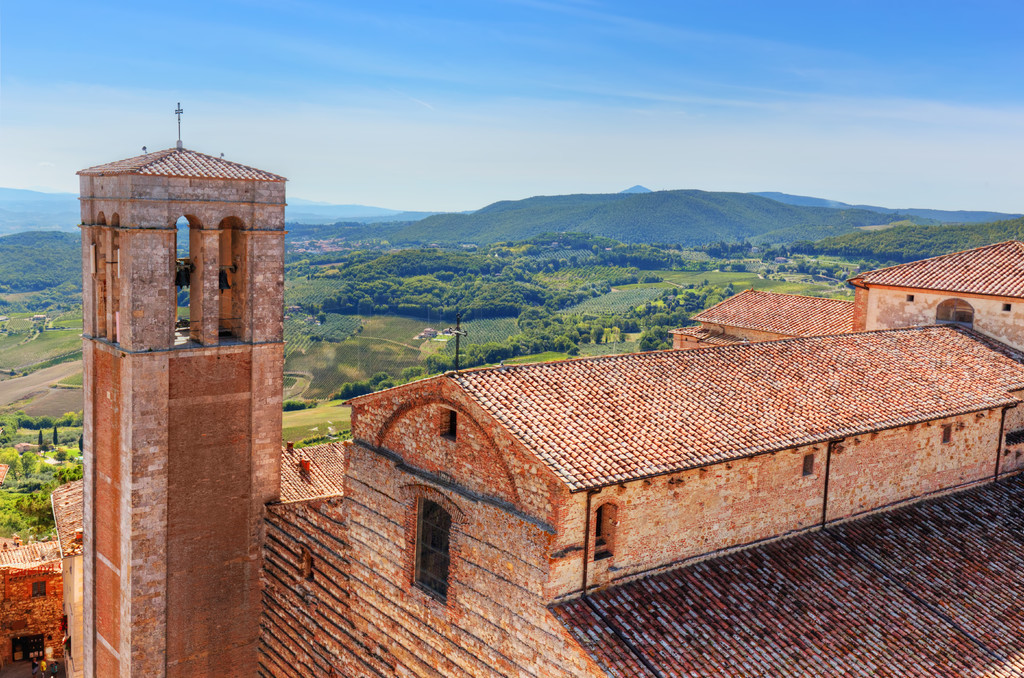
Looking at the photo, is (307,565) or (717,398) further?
(307,565)

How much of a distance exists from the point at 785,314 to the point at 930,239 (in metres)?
58.5

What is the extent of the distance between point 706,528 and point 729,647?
1.90m

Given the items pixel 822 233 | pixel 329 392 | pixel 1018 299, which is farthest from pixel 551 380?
pixel 822 233

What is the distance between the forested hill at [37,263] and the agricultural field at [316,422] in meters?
69.3

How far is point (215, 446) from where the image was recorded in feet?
53.3

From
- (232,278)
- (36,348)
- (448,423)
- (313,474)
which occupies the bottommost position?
(36,348)

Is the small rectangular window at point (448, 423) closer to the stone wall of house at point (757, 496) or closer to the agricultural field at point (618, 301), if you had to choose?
the stone wall of house at point (757, 496)

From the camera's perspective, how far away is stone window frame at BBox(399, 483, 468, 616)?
38.4 ft

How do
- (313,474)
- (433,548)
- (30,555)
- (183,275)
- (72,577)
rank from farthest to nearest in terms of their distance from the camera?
(30,555) < (72,577) < (313,474) < (183,275) < (433,548)

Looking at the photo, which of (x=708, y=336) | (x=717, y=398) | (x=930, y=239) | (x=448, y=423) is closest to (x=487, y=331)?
(x=930, y=239)

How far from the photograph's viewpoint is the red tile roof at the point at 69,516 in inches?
850

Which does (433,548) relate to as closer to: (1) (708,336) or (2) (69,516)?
(2) (69,516)

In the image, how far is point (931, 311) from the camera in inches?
823

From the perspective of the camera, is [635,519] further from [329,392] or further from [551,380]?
[329,392]
